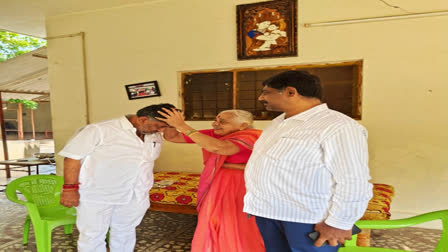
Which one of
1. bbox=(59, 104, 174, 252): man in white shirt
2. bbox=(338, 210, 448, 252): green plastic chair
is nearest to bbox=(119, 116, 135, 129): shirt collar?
bbox=(59, 104, 174, 252): man in white shirt

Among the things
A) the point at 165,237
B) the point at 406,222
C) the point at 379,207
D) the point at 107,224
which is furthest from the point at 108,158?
the point at 379,207

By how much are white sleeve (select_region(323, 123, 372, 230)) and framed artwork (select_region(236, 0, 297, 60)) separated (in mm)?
2655

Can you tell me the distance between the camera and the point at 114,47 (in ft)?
14.2

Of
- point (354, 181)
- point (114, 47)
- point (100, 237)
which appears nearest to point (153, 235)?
point (100, 237)

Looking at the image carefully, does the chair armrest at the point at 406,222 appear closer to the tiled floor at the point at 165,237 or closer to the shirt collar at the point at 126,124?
the tiled floor at the point at 165,237

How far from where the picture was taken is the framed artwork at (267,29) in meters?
3.56

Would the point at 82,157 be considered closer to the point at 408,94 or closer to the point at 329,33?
the point at 329,33

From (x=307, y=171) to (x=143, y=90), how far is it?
348 cm

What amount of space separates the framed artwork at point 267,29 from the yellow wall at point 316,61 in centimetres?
9

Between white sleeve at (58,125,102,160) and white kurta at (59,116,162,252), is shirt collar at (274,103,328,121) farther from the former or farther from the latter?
white sleeve at (58,125,102,160)

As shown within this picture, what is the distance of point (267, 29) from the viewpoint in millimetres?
3650

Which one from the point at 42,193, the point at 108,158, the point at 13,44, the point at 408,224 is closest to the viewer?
the point at 408,224

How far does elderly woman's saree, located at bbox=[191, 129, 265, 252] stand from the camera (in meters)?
1.96

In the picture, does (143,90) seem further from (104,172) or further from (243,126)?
(243,126)
